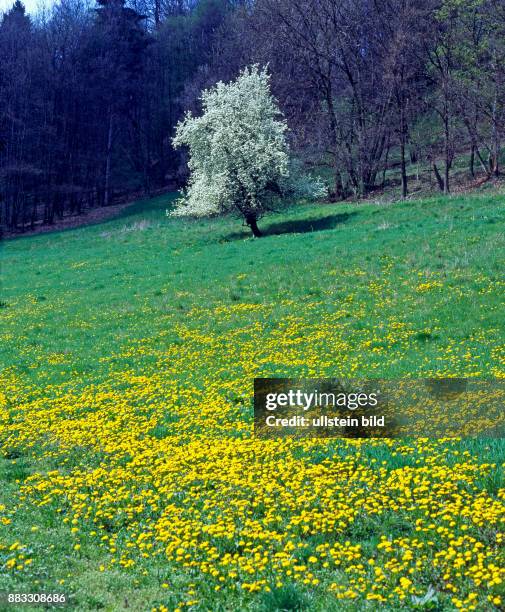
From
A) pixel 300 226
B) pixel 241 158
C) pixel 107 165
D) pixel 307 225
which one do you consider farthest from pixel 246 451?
pixel 107 165

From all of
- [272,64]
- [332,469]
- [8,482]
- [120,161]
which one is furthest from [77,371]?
[120,161]

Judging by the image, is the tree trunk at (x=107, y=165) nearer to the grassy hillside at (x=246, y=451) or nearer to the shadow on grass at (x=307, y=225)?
the shadow on grass at (x=307, y=225)

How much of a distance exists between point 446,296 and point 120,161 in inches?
2646

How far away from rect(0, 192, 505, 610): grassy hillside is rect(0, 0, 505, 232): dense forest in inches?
871

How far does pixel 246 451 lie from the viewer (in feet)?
31.0

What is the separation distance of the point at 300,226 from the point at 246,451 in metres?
29.5

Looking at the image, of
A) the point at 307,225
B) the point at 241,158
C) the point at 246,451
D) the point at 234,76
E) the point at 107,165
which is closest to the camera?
the point at 246,451

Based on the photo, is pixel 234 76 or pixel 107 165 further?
pixel 107 165

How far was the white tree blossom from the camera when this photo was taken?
123ft

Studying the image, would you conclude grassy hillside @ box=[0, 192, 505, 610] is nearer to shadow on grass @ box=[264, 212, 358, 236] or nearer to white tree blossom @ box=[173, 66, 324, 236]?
shadow on grass @ box=[264, 212, 358, 236]

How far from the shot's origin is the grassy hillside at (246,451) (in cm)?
633

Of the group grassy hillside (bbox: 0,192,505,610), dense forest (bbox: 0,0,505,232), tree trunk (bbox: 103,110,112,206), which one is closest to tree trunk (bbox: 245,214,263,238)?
dense forest (bbox: 0,0,505,232)

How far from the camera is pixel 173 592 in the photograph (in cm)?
625

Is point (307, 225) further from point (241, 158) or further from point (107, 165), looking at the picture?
point (107, 165)
